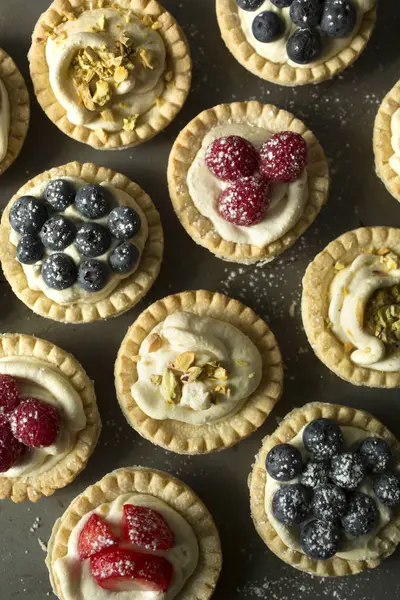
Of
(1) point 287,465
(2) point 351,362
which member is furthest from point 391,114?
(1) point 287,465

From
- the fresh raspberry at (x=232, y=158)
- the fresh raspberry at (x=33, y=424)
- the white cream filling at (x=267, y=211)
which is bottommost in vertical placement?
the fresh raspberry at (x=33, y=424)

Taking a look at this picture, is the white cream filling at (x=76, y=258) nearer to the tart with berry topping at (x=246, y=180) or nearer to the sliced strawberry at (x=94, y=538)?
the tart with berry topping at (x=246, y=180)

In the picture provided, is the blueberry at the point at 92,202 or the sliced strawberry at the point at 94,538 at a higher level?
the blueberry at the point at 92,202

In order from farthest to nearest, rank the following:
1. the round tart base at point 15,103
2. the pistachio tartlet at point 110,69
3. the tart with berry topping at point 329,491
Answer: the round tart base at point 15,103
the pistachio tartlet at point 110,69
the tart with berry topping at point 329,491

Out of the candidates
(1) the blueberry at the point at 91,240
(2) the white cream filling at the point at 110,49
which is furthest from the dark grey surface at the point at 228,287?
(1) the blueberry at the point at 91,240

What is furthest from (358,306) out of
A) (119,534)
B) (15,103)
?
(15,103)

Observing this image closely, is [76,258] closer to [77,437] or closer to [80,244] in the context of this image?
[80,244]
